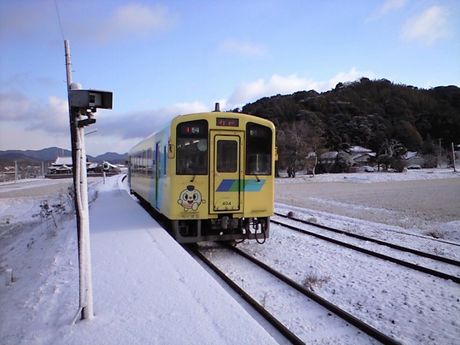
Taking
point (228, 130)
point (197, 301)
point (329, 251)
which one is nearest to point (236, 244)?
point (329, 251)

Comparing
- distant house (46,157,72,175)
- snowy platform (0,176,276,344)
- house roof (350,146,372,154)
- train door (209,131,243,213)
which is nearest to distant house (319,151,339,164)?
house roof (350,146,372,154)

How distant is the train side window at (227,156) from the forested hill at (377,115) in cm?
6503

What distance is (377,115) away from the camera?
3696 inches

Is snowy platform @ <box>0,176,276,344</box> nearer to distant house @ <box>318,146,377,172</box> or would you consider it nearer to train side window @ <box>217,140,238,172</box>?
train side window @ <box>217,140,238,172</box>

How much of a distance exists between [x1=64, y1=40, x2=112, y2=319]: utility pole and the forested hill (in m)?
70.1

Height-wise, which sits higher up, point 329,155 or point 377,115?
point 377,115

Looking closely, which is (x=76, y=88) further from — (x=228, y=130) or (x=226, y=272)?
(x=228, y=130)

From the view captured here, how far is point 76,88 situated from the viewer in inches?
165

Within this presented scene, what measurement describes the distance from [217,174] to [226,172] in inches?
8.6

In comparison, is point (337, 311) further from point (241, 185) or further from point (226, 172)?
point (226, 172)

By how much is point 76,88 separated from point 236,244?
263 inches

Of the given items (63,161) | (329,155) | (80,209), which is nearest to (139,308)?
(80,209)

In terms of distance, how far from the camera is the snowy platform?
378 centimetres

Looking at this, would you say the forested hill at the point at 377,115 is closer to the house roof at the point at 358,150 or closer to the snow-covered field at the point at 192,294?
the house roof at the point at 358,150
